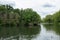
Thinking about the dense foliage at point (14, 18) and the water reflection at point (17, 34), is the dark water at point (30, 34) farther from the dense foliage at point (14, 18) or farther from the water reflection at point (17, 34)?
the dense foliage at point (14, 18)

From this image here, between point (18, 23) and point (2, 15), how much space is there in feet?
29.8

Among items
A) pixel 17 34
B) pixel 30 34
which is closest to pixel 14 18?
pixel 17 34

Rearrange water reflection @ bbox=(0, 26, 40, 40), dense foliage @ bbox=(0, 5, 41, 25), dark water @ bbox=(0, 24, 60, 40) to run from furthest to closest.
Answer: dense foliage @ bbox=(0, 5, 41, 25)
dark water @ bbox=(0, 24, 60, 40)
water reflection @ bbox=(0, 26, 40, 40)

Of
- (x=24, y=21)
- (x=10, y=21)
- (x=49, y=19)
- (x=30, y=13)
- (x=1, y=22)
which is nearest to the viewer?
(x=1, y=22)

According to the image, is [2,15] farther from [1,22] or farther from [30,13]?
[30,13]

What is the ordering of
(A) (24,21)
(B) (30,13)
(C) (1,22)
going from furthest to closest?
(B) (30,13), (A) (24,21), (C) (1,22)

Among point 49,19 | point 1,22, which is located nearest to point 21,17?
point 1,22

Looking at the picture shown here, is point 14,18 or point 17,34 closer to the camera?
A: point 17,34

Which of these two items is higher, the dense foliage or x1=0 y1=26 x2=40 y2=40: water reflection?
the dense foliage

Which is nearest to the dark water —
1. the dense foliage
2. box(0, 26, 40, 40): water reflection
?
box(0, 26, 40, 40): water reflection

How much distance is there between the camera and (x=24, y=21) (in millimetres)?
96500

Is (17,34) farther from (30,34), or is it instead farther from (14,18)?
(14,18)

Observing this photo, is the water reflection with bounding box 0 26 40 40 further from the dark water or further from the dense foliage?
the dense foliage

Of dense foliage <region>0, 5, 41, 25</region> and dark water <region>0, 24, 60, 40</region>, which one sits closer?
dark water <region>0, 24, 60, 40</region>
